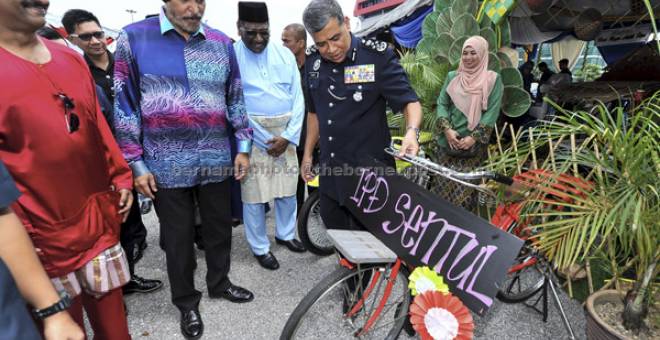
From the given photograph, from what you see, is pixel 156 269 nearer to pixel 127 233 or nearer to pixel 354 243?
pixel 127 233

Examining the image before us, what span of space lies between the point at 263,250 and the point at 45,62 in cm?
209

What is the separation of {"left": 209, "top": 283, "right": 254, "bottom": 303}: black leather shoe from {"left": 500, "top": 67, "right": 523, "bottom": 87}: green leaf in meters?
3.93

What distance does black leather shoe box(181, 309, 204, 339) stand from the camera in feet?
6.88

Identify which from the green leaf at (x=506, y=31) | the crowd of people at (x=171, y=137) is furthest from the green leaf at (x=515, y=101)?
the crowd of people at (x=171, y=137)

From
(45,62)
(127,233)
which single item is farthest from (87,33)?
(45,62)

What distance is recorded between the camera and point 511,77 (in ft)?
14.0

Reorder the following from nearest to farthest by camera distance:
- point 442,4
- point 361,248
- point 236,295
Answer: point 361,248 < point 236,295 < point 442,4

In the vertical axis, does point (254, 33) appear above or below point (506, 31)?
below

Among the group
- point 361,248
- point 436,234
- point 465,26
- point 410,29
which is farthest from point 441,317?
point 410,29

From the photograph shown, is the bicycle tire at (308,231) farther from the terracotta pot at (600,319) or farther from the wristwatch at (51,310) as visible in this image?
the wristwatch at (51,310)

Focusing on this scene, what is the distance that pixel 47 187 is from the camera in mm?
1157

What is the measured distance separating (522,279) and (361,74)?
214 cm

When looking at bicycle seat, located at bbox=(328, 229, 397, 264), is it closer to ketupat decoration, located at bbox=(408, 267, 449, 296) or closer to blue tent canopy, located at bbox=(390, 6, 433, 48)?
ketupat decoration, located at bbox=(408, 267, 449, 296)

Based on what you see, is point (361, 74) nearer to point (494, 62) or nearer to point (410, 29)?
point (494, 62)
